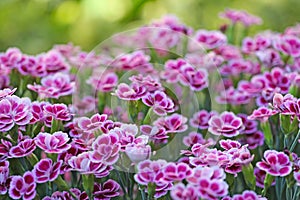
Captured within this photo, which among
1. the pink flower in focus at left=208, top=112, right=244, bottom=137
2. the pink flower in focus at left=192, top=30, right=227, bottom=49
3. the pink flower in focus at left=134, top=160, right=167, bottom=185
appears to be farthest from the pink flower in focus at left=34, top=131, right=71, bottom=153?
the pink flower in focus at left=192, top=30, right=227, bottom=49

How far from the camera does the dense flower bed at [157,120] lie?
2.66 feet

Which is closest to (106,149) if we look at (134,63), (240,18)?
(134,63)

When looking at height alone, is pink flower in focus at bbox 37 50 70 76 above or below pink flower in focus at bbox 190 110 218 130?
above

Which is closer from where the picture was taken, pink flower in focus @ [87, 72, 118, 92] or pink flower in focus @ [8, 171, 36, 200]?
pink flower in focus @ [8, 171, 36, 200]

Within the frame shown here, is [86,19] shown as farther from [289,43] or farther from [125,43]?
[289,43]

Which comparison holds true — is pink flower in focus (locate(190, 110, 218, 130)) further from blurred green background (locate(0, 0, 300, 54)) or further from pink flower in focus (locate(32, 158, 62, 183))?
blurred green background (locate(0, 0, 300, 54))

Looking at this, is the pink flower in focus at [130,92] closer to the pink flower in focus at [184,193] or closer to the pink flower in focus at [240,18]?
the pink flower in focus at [184,193]

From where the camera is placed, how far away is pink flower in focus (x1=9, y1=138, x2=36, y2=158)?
0.84 m

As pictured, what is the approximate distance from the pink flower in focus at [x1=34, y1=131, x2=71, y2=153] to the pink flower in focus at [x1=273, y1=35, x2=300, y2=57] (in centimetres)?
55

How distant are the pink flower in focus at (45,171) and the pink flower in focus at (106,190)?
0.21 feet

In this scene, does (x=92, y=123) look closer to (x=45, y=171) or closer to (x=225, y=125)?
(x=45, y=171)

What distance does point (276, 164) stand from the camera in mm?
818

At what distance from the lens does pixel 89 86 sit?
1225 millimetres

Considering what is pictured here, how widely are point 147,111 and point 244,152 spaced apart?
0.66 ft
